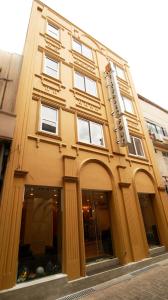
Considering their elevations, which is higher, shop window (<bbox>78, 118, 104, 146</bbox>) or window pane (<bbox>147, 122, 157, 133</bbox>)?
window pane (<bbox>147, 122, 157, 133</bbox>)

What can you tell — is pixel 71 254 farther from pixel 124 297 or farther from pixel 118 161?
pixel 118 161

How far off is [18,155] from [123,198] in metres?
5.68

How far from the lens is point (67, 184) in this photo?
24.6 feet

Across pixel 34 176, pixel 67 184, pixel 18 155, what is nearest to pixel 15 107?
pixel 18 155

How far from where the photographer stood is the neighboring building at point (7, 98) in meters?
6.28

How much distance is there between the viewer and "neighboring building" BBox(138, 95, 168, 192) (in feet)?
48.3

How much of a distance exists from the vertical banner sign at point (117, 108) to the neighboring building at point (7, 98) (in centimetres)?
619

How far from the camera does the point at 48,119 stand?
8.83 meters

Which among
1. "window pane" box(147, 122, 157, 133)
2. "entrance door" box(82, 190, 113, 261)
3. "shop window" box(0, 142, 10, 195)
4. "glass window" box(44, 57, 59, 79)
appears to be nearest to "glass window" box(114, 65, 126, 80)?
"window pane" box(147, 122, 157, 133)

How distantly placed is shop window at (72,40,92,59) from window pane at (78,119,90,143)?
6.97 m

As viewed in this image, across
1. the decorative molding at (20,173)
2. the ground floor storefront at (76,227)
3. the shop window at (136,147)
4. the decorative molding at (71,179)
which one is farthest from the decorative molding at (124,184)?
the decorative molding at (20,173)

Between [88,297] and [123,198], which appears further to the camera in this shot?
[123,198]

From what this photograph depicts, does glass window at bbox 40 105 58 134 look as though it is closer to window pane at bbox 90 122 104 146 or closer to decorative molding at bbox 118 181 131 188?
window pane at bbox 90 122 104 146

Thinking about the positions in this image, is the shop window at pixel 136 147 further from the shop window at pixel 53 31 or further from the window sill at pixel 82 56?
the shop window at pixel 53 31
